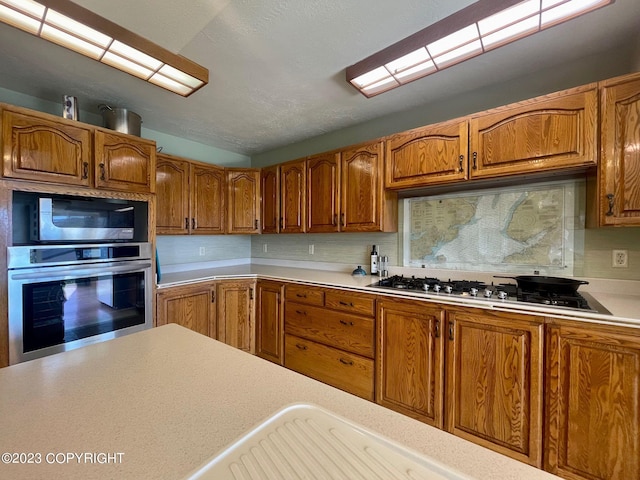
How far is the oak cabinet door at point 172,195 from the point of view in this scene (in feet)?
8.25

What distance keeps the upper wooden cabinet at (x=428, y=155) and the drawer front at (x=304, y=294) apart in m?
1.11

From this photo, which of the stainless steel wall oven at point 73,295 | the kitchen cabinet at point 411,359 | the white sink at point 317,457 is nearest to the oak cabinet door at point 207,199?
the stainless steel wall oven at point 73,295

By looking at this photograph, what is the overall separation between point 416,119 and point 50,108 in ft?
10.2

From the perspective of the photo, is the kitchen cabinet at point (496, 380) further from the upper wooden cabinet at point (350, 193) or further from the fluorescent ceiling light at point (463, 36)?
the fluorescent ceiling light at point (463, 36)

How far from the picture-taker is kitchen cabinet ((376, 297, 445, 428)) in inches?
67.3

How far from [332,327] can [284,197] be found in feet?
4.96

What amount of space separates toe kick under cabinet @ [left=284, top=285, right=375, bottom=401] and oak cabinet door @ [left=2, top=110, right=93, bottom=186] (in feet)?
5.97

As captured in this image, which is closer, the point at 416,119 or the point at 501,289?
the point at 501,289

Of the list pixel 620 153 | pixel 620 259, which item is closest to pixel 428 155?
pixel 620 153

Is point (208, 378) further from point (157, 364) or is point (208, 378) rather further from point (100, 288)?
point (100, 288)

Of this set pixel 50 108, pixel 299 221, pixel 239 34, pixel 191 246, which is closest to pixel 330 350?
pixel 299 221

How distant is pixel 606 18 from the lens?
1.39 metres

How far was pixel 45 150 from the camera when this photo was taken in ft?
5.51

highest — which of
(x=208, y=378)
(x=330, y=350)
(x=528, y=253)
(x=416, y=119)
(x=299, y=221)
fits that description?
(x=416, y=119)
